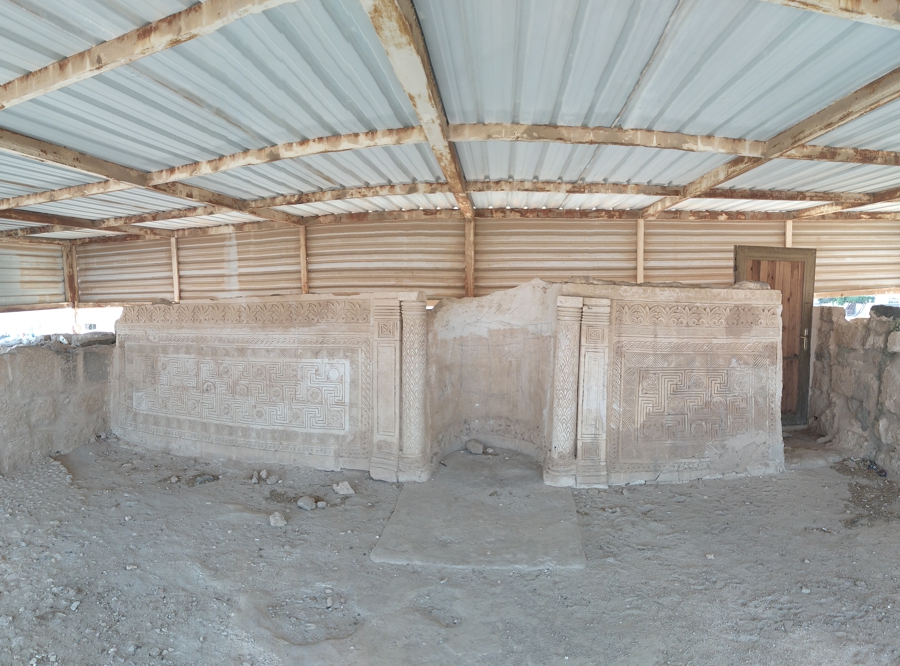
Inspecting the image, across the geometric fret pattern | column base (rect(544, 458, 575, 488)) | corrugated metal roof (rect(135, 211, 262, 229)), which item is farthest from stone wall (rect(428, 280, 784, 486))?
corrugated metal roof (rect(135, 211, 262, 229))

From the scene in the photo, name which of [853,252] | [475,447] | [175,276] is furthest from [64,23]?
[853,252]

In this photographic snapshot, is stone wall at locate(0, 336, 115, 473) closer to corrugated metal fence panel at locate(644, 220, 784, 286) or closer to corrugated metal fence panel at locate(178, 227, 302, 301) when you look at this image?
corrugated metal fence panel at locate(178, 227, 302, 301)

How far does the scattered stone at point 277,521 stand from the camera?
3289mm

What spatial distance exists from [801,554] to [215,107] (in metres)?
5.36

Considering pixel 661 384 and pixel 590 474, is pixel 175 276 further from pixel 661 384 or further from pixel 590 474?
pixel 661 384

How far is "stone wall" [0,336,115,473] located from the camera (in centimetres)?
407

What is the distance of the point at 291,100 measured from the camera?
343 centimetres

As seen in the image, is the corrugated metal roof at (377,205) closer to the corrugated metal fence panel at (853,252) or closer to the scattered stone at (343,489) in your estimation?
the scattered stone at (343,489)

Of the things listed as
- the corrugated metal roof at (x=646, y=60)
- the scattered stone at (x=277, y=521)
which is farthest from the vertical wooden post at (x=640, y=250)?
the scattered stone at (x=277, y=521)

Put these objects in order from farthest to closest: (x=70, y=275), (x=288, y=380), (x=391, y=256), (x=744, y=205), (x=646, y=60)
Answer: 1. (x=70, y=275)
2. (x=391, y=256)
3. (x=744, y=205)
4. (x=288, y=380)
5. (x=646, y=60)

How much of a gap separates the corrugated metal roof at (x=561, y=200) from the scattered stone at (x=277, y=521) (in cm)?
498

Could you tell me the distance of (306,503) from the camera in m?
3.59

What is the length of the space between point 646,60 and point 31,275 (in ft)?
41.4

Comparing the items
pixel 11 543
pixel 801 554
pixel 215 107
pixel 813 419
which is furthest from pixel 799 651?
pixel 215 107
